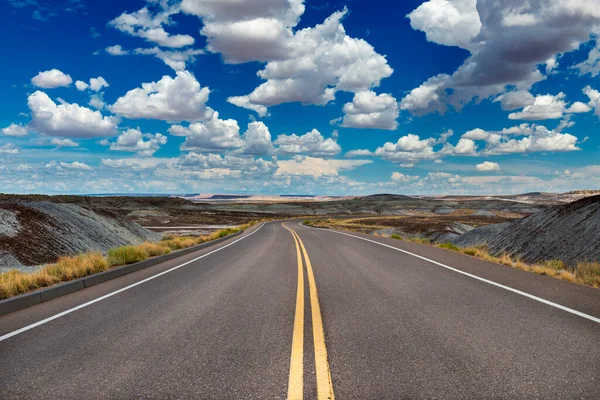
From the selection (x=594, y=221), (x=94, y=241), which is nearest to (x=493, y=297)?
(x=594, y=221)

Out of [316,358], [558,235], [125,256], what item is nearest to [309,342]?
[316,358]

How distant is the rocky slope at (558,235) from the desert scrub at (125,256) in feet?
50.7

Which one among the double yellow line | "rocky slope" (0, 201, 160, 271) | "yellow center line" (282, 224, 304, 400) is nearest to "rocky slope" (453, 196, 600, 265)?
the double yellow line

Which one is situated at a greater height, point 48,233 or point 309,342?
point 48,233

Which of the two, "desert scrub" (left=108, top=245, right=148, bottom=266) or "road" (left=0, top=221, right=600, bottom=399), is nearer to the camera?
"road" (left=0, top=221, right=600, bottom=399)

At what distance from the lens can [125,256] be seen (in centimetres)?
1312

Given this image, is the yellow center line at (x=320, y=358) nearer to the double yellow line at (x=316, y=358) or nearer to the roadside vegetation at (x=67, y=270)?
the double yellow line at (x=316, y=358)

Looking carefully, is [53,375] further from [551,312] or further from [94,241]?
[94,241]

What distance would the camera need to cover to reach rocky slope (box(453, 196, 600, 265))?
53.6 ft

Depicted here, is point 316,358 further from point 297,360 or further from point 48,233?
point 48,233

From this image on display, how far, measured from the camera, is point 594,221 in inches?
675

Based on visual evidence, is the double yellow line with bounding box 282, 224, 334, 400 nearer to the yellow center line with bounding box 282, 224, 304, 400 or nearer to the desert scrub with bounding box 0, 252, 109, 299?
Result: the yellow center line with bounding box 282, 224, 304, 400

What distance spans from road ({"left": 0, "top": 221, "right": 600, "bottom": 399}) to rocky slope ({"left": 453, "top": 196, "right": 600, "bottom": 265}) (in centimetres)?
875

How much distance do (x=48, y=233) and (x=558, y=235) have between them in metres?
24.0
